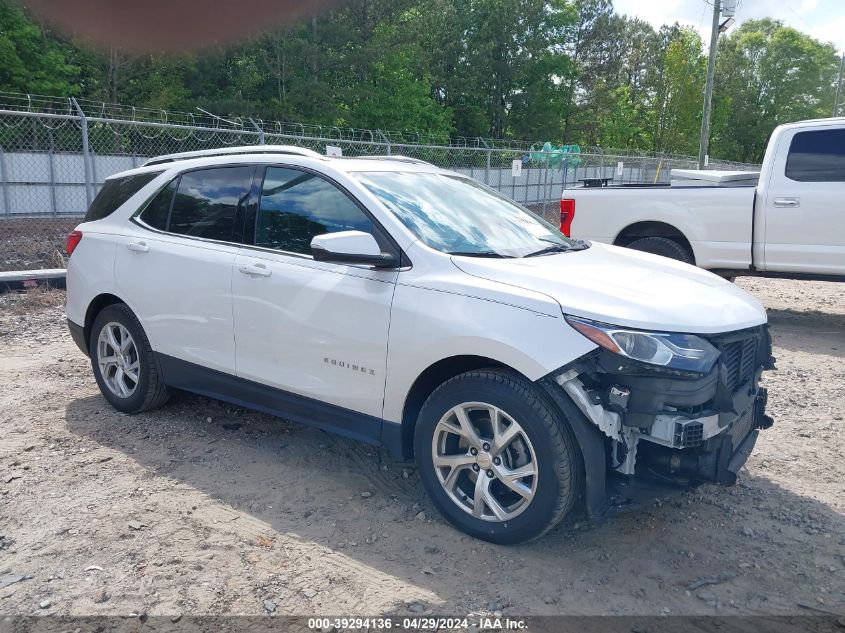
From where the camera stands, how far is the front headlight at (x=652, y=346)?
2.97 metres

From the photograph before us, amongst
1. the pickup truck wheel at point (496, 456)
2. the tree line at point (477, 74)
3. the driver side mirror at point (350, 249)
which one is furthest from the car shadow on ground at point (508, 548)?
the tree line at point (477, 74)

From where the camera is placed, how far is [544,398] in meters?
3.09

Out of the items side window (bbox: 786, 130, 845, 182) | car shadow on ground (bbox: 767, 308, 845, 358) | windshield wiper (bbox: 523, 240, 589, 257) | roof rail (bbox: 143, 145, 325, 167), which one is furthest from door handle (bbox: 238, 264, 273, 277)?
side window (bbox: 786, 130, 845, 182)

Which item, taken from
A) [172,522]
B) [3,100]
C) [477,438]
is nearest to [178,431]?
[172,522]

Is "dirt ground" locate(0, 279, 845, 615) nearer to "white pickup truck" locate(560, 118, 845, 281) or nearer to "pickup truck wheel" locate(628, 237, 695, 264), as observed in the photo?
"white pickup truck" locate(560, 118, 845, 281)

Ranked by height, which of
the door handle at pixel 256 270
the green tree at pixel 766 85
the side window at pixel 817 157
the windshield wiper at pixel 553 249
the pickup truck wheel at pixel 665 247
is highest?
the green tree at pixel 766 85

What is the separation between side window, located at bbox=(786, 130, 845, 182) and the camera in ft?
25.2

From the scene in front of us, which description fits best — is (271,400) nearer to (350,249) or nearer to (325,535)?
(325,535)

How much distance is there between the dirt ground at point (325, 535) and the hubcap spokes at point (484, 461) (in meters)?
0.21

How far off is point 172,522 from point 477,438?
5.10ft

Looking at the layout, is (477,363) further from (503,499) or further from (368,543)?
(368,543)

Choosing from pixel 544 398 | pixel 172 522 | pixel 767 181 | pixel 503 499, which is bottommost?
pixel 172 522

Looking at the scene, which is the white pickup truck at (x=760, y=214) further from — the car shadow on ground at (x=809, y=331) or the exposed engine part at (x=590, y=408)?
the exposed engine part at (x=590, y=408)

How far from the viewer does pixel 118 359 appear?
4.92 metres
